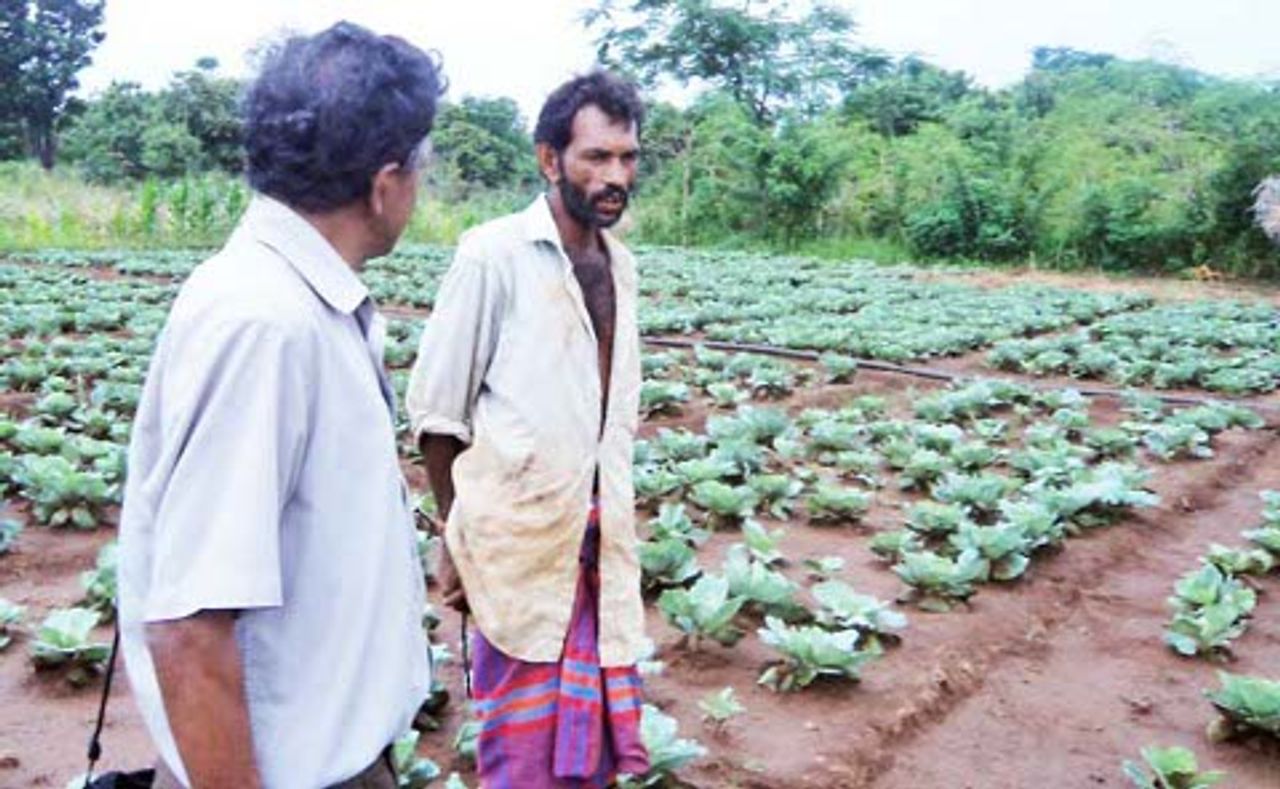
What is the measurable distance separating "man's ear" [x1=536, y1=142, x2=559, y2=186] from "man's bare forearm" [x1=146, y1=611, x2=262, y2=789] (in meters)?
1.56

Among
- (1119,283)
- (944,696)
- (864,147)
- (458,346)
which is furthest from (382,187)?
(864,147)

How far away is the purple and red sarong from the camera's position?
245 cm

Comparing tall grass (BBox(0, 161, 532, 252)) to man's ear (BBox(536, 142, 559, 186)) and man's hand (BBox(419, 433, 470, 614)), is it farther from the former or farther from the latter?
man's hand (BBox(419, 433, 470, 614))

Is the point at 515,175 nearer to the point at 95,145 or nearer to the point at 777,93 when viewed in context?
the point at 777,93

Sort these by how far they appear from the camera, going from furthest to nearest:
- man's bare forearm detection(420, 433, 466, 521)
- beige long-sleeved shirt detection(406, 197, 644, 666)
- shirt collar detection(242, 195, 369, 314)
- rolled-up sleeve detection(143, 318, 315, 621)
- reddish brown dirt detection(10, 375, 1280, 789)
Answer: reddish brown dirt detection(10, 375, 1280, 789), man's bare forearm detection(420, 433, 466, 521), beige long-sleeved shirt detection(406, 197, 644, 666), shirt collar detection(242, 195, 369, 314), rolled-up sleeve detection(143, 318, 315, 621)

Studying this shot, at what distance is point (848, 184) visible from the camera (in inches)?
997

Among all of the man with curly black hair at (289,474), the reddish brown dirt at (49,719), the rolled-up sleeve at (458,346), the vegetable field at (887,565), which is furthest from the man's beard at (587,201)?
the reddish brown dirt at (49,719)

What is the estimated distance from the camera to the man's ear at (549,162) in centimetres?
263

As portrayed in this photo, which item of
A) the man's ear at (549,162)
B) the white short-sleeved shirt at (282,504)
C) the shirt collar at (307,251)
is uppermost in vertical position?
the man's ear at (549,162)

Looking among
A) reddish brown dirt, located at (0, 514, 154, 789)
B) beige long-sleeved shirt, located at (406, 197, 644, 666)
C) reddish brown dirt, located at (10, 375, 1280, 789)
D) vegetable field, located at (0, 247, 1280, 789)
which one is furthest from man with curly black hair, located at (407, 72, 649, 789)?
reddish brown dirt, located at (0, 514, 154, 789)

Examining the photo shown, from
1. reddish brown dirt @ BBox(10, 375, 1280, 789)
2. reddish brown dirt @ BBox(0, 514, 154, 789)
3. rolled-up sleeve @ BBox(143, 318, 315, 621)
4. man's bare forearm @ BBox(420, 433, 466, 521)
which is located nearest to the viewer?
rolled-up sleeve @ BBox(143, 318, 315, 621)

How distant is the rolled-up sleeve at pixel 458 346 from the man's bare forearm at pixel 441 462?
0.08 feet

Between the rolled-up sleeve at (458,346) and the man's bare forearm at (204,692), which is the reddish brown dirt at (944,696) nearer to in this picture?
the rolled-up sleeve at (458,346)

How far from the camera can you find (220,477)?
1.26m
